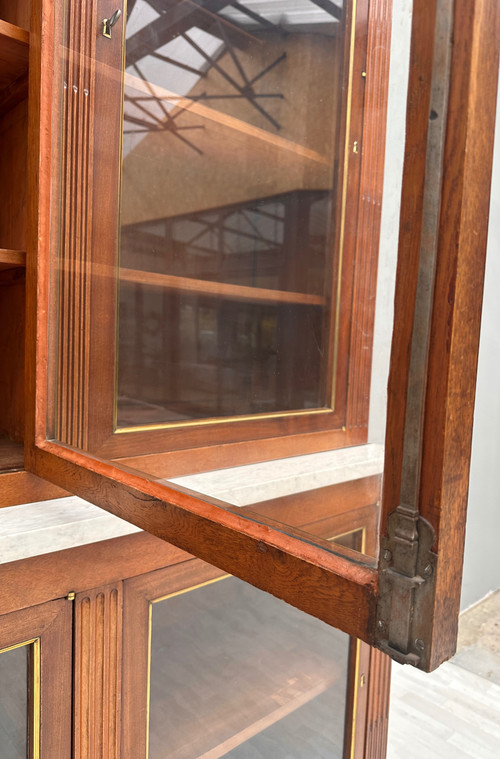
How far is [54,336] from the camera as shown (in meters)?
0.58

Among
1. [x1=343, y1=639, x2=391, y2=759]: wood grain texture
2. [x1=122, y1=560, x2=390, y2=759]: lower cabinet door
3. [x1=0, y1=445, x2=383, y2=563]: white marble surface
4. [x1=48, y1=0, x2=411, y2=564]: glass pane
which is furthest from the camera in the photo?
[x1=343, y1=639, x2=391, y2=759]: wood grain texture

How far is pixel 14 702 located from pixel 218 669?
0.88 ft

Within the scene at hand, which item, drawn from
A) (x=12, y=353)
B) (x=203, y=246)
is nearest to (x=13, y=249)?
(x=12, y=353)

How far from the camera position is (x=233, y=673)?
74 centimetres

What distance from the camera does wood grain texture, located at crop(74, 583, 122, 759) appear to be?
60 centimetres

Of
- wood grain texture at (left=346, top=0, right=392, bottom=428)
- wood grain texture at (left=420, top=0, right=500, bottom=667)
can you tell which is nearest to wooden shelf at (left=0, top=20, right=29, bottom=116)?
wood grain texture at (left=346, top=0, right=392, bottom=428)

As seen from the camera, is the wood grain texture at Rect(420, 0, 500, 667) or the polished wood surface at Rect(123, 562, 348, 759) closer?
the wood grain texture at Rect(420, 0, 500, 667)

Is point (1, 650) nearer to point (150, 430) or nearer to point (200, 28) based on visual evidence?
point (150, 430)

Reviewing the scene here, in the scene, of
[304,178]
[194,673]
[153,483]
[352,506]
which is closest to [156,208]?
[304,178]

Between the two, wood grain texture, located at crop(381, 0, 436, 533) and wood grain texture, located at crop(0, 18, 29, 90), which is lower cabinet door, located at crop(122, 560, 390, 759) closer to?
wood grain texture, located at crop(381, 0, 436, 533)

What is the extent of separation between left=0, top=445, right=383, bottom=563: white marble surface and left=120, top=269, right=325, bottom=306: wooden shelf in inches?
7.3

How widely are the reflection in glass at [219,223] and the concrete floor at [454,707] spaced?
1120 millimetres

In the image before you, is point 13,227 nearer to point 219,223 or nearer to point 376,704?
point 219,223

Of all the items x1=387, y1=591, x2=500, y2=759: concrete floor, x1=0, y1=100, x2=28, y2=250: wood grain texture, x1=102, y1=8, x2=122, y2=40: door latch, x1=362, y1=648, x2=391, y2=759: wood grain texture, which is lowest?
x1=387, y1=591, x2=500, y2=759: concrete floor
